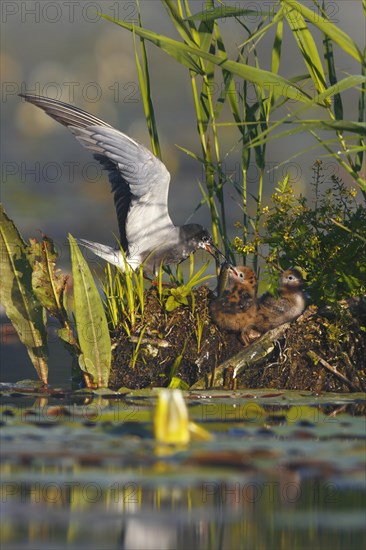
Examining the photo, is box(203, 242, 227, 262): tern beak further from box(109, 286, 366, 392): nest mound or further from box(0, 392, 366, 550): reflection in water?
box(0, 392, 366, 550): reflection in water

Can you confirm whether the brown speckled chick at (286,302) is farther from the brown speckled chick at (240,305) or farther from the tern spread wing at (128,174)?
the tern spread wing at (128,174)

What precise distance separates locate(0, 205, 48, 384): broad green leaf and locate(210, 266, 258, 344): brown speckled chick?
1.32 meters

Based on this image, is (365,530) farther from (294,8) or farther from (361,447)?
(294,8)

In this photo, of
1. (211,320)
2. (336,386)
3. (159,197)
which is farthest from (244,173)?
(336,386)

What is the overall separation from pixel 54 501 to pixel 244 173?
4671 millimetres

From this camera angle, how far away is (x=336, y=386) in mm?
6762

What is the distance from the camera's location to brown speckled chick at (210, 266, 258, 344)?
267 inches

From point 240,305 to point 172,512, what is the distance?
3.66 metres

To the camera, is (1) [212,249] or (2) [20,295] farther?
(1) [212,249]

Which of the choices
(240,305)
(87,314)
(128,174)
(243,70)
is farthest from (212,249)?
(243,70)

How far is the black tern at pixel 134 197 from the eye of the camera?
7438mm

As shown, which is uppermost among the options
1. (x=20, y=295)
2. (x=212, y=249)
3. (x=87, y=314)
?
(x=212, y=249)

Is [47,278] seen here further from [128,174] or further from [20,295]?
[128,174]

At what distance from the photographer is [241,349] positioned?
22.6 feet
